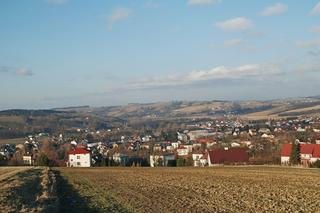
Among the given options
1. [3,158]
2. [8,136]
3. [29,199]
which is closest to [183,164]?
[3,158]

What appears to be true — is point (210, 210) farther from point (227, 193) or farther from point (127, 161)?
point (127, 161)

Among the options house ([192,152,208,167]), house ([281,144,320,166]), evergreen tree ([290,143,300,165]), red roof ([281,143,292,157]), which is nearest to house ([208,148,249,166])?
house ([192,152,208,167])

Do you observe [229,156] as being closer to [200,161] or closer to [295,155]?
[200,161]

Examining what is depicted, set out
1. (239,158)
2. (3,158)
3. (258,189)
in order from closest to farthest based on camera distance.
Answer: (258,189) → (239,158) → (3,158)

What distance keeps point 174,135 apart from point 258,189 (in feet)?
548

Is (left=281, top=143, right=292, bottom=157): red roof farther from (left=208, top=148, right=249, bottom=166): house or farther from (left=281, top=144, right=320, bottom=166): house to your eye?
(left=208, top=148, right=249, bottom=166): house

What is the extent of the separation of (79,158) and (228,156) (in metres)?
38.4

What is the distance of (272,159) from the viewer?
3236 inches

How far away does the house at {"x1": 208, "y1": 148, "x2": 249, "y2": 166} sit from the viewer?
87188mm

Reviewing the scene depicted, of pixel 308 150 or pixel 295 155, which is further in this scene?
pixel 308 150

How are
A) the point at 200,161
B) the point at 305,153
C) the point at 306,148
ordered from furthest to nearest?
1. the point at 200,161
2. the point at 306,148
3. the point at 305,153

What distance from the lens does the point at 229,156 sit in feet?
293

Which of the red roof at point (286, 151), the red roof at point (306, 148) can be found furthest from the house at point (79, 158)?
the red roof at point (306, 148)

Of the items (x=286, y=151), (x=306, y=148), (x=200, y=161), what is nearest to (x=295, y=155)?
(x=306, y=148)
